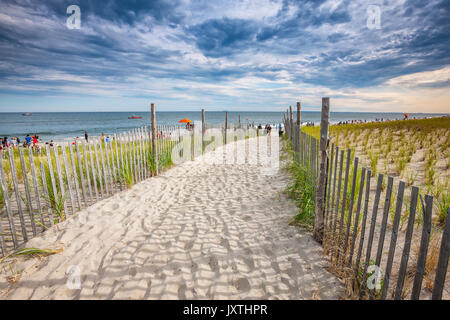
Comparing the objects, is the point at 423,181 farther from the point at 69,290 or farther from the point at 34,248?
the point at 34,248

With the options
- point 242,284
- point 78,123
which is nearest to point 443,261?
point 242,284

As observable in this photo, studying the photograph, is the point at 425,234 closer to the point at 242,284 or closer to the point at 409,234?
the point at 409,234

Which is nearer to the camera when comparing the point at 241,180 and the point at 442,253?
the point at 442,253

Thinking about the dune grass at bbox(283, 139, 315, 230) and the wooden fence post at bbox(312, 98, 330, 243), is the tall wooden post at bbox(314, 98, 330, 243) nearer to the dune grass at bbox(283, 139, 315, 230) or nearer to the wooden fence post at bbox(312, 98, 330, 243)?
the wooden fence post at bbox(312, 98, 330, 243)

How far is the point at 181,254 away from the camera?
294 centimetres

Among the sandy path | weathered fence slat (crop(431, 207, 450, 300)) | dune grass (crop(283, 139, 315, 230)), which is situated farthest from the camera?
dune grass (crop(283, 139, 315, 230))

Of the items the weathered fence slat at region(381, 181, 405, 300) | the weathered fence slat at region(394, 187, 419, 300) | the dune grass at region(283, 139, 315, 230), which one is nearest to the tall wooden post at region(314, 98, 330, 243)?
the dune grass at region(283, 139, 315, 230)

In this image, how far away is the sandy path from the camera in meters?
2.32

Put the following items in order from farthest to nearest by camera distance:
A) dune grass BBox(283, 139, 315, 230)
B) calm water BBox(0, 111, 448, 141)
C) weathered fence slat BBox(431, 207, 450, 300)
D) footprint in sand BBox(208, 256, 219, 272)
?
calm water BBox(0, 111, 448, 141)
dune grass BBox(283, 139, 315, 230)
footprint in sand BBox(208, 256, 219, 272)
weathered fence slat BBox(431, 207, 450, 300)

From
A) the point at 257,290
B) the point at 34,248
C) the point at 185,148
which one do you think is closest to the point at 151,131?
the point at 185,148

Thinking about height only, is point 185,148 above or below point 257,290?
above
